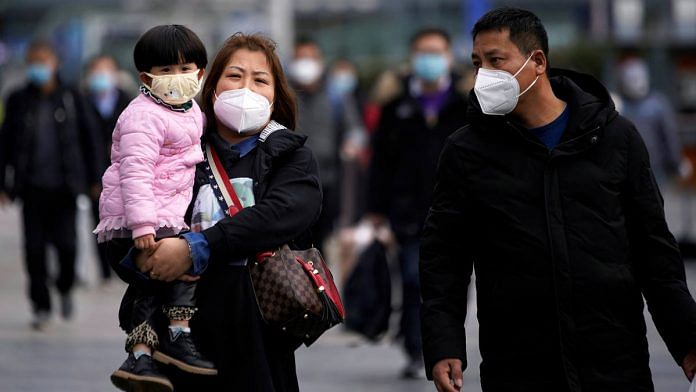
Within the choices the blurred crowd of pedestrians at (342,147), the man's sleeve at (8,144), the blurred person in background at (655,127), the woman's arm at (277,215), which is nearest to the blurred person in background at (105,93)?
the blurred crowd of pedestrians at (342,147)

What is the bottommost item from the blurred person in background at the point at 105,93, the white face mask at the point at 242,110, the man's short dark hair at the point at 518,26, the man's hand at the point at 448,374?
the blurred person in background at the point at 105,93

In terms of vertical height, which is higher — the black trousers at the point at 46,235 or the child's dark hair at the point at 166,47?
the child's dark hair at the point at 166,47

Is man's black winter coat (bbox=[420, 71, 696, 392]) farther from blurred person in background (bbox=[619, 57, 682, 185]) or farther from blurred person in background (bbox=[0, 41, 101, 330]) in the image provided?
blurred person in background (bbox=[619, 57, 682, 185])

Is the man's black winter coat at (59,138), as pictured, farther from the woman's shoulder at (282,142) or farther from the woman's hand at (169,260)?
the woman's hand at (169,260)

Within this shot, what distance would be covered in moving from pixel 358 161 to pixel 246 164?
1104cm

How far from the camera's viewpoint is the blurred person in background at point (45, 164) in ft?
36.4

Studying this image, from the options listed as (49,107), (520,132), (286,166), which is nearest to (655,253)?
(520,132)

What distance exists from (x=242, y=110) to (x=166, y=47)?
30cm

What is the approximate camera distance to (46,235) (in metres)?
11.4

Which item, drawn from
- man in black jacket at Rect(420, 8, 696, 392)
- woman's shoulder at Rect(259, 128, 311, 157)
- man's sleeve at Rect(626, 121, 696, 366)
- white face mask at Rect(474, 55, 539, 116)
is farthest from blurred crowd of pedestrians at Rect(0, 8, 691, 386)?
man's sleeve at Rect(626, 121, 696, 366)

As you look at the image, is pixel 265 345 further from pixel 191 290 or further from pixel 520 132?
pixel 520 132

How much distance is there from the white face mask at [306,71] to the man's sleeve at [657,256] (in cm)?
890

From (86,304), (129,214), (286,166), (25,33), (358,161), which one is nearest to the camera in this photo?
(129,214)

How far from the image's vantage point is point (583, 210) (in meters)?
4.44
